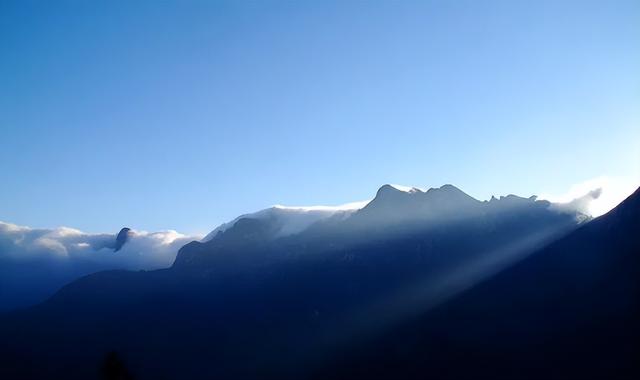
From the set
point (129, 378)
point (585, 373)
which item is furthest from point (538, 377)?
point (129, 378)

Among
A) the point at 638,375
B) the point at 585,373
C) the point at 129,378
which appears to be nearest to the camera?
the point at 129,378

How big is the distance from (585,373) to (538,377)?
1686 cm

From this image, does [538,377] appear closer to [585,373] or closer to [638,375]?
[585,373]

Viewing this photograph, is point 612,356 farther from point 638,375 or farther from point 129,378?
point 129,378

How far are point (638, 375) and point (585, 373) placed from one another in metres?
18.4

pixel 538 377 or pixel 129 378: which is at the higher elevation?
pixel 129 378

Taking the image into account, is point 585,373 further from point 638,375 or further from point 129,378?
point 129,378

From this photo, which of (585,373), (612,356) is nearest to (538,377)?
(585,373)

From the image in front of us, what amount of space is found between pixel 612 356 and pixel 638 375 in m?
17.2

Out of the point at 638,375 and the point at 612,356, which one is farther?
the point at 612,356

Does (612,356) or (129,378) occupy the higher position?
(129,378)

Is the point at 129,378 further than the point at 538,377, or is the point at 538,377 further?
the point at 538,377

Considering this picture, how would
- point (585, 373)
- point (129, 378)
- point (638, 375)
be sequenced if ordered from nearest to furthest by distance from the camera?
point (129, 378) → point (638, 375) → point (585, 373)

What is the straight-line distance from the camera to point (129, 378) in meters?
89.4
